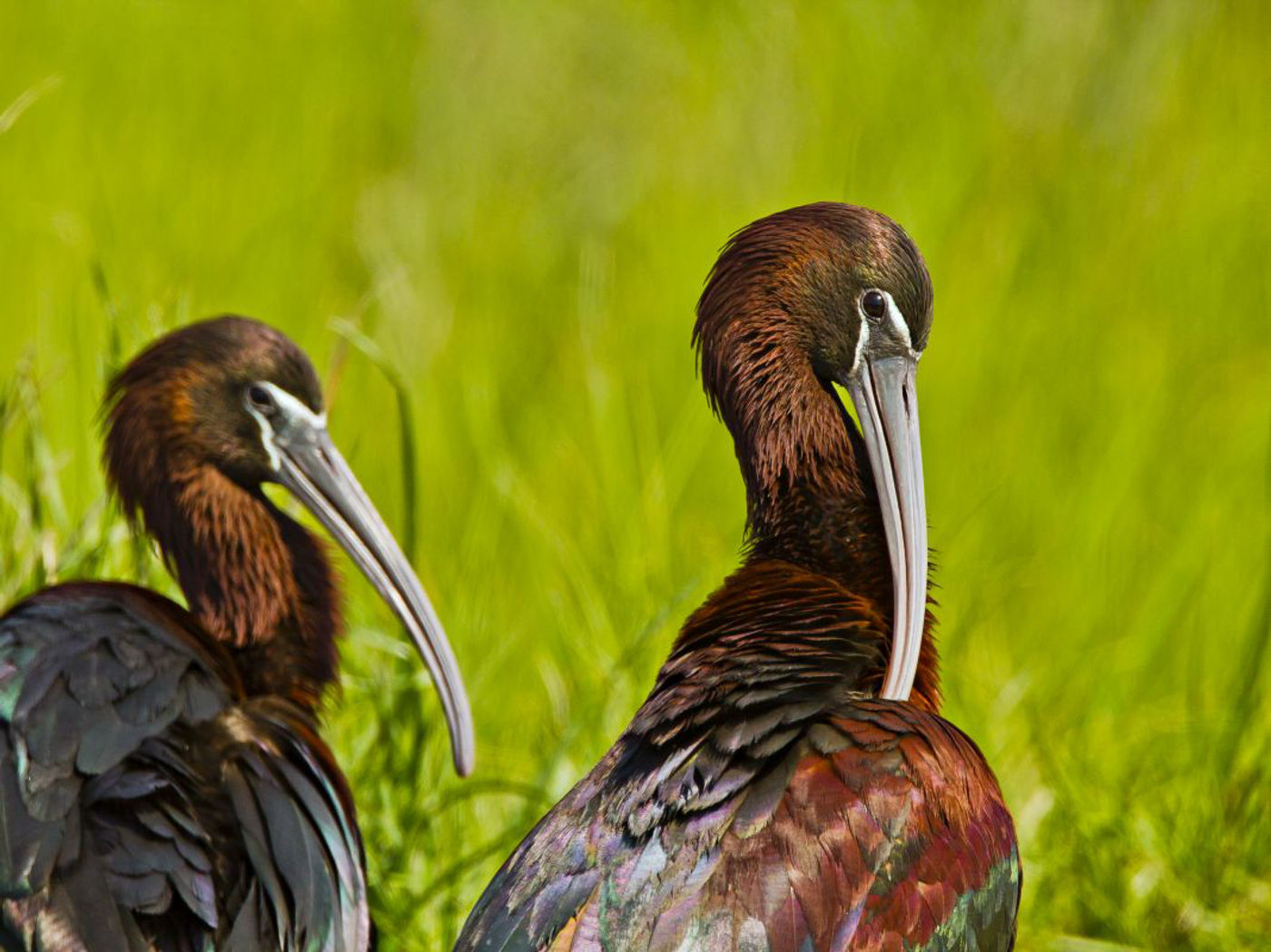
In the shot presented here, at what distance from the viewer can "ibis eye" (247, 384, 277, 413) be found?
161 inches

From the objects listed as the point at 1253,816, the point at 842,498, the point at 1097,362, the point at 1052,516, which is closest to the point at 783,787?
the point at 842,498

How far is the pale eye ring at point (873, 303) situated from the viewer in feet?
11.4

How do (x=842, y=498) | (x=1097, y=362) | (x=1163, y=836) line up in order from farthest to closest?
(x=1097, y=362)
(x=1163, y=836)
(x=842, y=498)

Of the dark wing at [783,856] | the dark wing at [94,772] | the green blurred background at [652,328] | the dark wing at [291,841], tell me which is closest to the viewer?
the dark wing at [783,856]

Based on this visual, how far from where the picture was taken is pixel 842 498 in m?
3.50

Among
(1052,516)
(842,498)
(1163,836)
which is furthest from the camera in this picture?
(1052,516)

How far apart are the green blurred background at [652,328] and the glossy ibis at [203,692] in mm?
221

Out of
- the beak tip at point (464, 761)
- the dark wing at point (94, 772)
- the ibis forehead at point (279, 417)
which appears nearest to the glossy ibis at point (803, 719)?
the dark wing at point (94, 772)

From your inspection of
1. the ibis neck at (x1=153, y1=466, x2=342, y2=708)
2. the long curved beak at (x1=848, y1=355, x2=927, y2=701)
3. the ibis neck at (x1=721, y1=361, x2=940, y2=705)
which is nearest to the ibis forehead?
the ibis neck at (x1=153, y1=466, x2=342, y2=708)

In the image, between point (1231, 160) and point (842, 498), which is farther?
point (1231, 160)

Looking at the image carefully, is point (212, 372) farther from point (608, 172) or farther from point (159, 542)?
point (608, 172)

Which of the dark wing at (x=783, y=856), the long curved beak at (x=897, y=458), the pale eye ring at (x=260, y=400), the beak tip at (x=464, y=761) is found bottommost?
the beak tip at (x=464, y=761)

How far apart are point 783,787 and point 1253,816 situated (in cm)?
175

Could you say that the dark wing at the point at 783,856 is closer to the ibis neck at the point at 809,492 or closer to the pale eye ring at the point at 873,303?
the ibis neck at the point at 809,492
